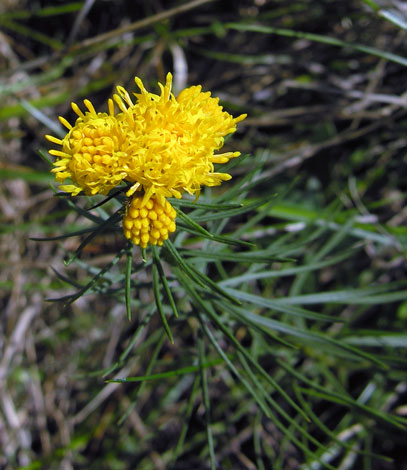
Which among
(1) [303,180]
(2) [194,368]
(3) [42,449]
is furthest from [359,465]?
(3) [42,449]

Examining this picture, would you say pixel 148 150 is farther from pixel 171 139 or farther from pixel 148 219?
pixel 148 219

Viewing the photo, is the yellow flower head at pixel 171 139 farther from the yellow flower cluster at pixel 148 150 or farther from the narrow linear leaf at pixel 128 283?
the narrow linear leaf at pixel 128 283

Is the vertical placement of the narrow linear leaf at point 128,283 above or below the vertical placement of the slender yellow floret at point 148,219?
below

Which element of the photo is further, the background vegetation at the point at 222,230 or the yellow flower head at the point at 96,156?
the background vegetation at the point at 222,230

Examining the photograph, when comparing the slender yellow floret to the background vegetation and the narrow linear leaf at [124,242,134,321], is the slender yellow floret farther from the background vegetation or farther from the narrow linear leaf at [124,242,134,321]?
the background vegetation

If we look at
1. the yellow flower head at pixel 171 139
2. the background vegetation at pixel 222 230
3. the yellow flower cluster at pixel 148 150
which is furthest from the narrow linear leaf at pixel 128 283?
the background vegetation at pixel 222 230

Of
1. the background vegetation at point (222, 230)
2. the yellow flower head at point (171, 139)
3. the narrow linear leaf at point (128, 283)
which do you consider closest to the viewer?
the yellow flower head at point (171, 139)

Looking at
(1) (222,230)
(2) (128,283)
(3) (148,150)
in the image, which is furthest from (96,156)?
(1) (222,230)
